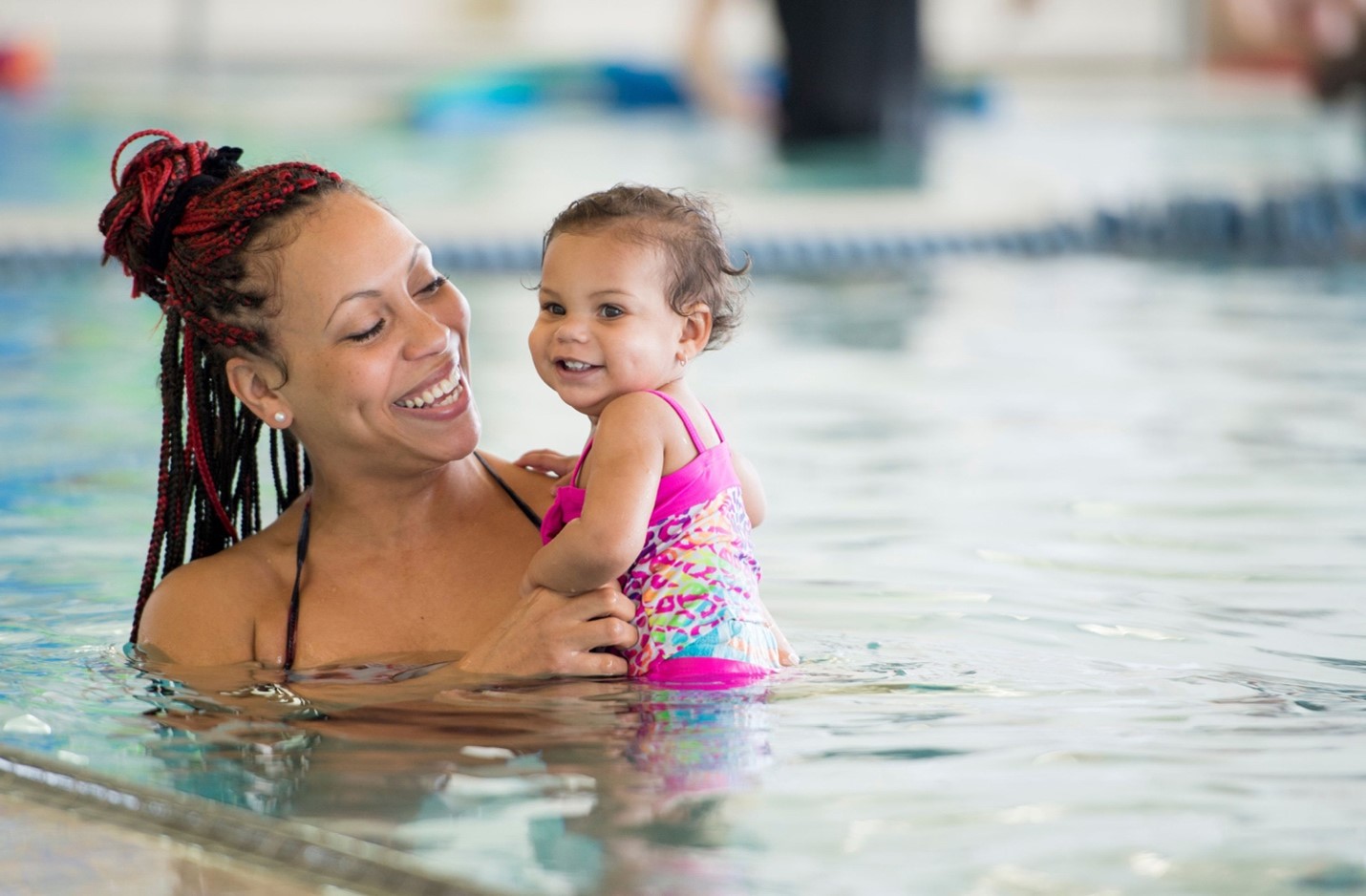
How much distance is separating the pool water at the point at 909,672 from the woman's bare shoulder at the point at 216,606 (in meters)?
0.09

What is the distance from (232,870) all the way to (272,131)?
637 inches

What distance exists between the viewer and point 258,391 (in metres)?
3.15

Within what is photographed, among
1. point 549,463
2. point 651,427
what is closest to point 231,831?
point 651,427

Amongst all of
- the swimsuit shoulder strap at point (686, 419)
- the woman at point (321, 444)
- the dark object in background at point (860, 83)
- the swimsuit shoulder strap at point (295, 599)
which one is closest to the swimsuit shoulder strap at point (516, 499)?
the woman at point (321, 444)

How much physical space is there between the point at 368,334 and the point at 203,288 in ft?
0.96

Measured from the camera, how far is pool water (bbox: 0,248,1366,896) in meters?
2.42

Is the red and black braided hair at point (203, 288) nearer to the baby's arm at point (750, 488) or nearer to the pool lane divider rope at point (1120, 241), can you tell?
the baby's arm at point (750, 488)

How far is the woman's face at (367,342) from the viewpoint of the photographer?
9.89 feet

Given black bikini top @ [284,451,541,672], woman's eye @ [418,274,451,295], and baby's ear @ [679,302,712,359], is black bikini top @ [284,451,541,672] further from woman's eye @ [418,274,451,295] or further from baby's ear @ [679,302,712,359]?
baby's ear @ [679,302,712,359]

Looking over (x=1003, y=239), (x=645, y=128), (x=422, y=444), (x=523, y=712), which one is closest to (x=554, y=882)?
(x=523, y=712)

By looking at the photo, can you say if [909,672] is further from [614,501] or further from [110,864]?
[110,864]

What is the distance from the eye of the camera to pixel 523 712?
2922mm

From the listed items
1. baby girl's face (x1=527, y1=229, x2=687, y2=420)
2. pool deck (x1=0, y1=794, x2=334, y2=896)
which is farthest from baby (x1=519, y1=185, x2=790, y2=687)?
pool deck (x1=0, y1=794, x2=334, y2=896)

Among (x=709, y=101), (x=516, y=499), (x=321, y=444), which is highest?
(x=709, y=101)
